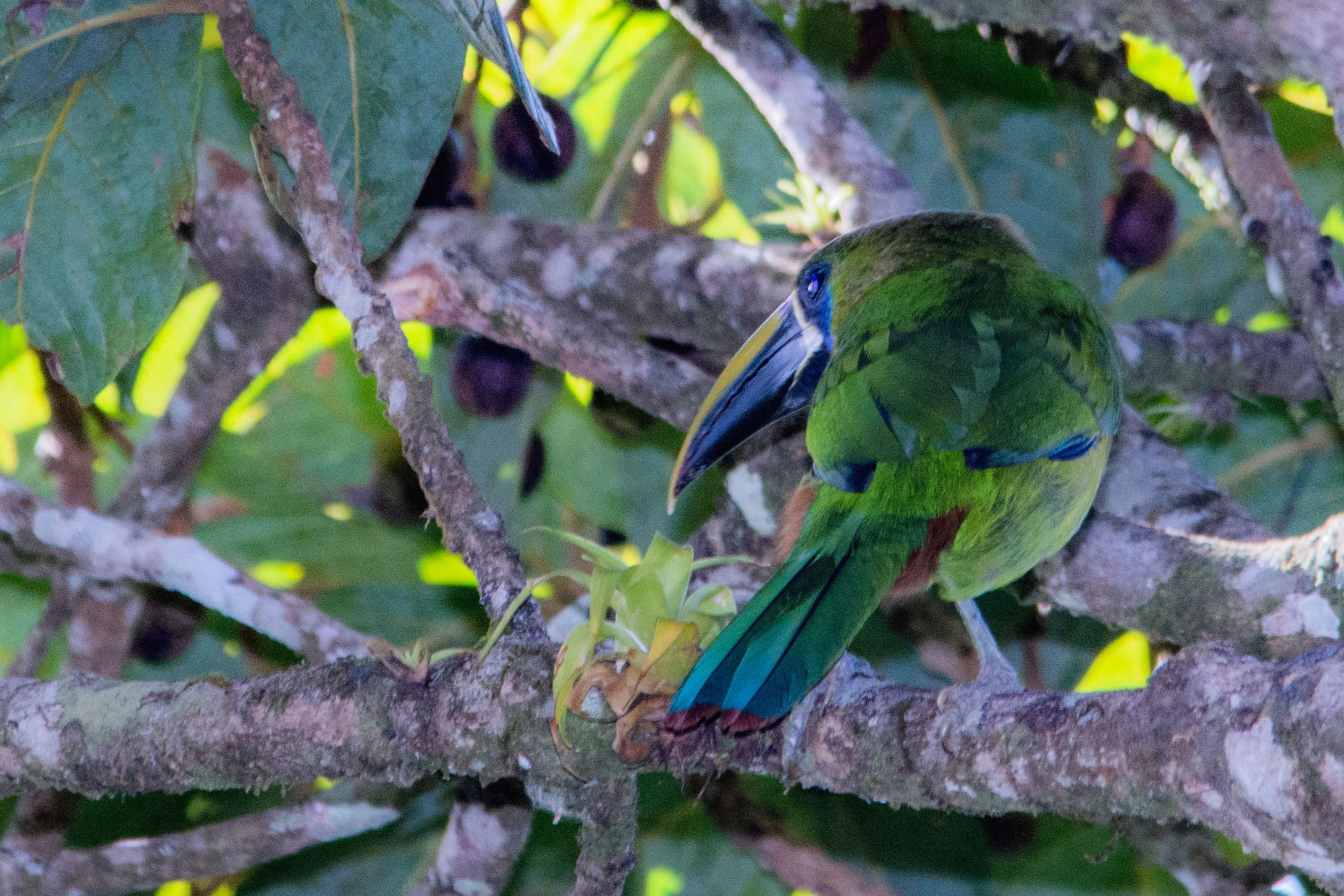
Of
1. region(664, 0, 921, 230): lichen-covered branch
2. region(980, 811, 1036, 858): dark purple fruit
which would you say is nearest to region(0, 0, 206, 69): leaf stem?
region(664, 0, 921, 230): lichen-covered branch

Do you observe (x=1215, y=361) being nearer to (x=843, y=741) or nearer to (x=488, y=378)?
(x=488, y=378)

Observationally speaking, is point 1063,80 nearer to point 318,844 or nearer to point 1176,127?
point 1176,127

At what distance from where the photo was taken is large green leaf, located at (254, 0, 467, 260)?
1618mm

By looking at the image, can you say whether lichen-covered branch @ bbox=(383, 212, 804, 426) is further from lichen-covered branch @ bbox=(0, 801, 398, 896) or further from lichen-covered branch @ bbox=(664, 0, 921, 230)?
lichen-covered branch @ bbox=(0, 801, 398, 896)

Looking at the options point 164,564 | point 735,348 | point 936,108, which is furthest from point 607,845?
point 936,108

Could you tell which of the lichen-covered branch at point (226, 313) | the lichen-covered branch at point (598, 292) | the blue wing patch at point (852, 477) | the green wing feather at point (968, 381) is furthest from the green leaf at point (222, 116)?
the blue wing patch at point (852, 477)

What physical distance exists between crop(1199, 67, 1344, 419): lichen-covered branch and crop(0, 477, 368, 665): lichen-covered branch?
5.70ft

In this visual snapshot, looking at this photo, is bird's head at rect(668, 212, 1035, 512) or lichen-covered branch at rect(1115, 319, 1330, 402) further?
lichen-covered branch at rect(1115, 319, 1330, 402)

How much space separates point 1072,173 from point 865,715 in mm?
2019

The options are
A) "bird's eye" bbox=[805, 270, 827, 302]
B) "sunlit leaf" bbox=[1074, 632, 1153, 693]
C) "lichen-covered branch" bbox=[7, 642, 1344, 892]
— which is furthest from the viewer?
"sunlit leaf" bbox=[1074, 632, 1153, 693]

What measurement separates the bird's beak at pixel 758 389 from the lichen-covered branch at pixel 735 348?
1.31ft

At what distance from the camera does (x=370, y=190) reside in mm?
1680

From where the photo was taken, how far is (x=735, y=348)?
236cm

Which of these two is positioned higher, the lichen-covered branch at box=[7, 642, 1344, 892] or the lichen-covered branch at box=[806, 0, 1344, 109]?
the lichen-covered branch at box=[806, 0, 1344, 109]
